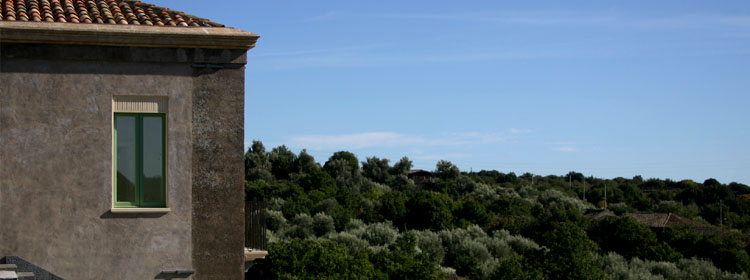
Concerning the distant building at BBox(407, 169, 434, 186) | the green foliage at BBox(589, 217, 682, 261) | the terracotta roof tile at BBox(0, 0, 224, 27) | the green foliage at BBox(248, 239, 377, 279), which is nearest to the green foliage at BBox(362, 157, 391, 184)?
the distant building at BBox(407, 169, 434, 186)

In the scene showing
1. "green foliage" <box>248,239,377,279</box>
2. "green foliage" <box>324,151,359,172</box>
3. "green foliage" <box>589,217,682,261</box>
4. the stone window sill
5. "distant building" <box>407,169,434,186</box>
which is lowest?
"green foliage" <box>589,217,682,261</box>

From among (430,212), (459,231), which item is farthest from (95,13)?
(430,212)

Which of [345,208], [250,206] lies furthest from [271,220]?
[250,206]

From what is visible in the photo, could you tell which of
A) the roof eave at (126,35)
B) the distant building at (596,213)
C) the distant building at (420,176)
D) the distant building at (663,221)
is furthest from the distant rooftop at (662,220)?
the roof eave at (126,35)

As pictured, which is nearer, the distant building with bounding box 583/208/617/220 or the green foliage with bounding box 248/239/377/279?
the green foliage with bounding box 248/239/377/279

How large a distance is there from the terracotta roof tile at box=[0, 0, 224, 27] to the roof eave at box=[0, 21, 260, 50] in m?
0.34

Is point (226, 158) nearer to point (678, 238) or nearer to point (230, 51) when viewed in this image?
point (230, 51)

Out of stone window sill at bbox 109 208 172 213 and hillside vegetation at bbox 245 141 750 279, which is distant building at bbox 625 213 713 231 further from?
stone window sill at bbox 109 208 172 213

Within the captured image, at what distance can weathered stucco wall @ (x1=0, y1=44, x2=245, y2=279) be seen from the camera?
10.6 meters

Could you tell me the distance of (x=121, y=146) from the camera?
11.0 m

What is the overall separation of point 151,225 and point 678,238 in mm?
34155

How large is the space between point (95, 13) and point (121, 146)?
1.99 meters

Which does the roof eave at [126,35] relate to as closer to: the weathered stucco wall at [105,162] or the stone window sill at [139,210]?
the weathered stucco wall at [105,162]

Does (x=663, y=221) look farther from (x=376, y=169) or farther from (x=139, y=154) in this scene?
(x=139, y=154)
